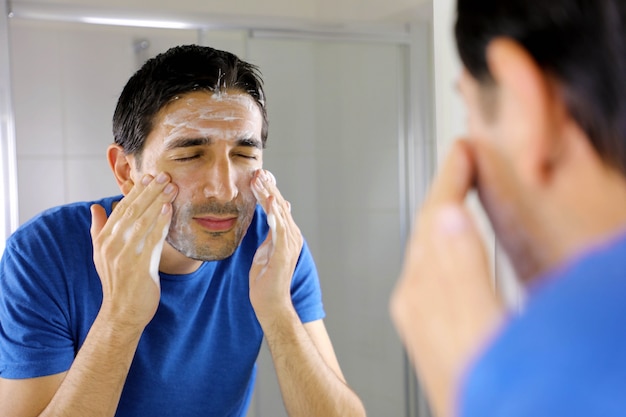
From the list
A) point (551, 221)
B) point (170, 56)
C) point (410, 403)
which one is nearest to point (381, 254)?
point (410, 403)

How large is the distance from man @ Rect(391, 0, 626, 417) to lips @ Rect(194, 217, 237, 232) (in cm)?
69

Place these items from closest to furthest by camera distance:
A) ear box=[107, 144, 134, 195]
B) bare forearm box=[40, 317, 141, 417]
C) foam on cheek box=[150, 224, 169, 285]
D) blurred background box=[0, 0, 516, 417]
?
bare forearm box=[40, 317, 141, 417], foam on cheek box=[150, 224, 169, 285], ear box=[107, 144, 134, 195], blurred background box=[0, 0, 516, 417]

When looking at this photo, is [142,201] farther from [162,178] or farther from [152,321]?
[152,321]

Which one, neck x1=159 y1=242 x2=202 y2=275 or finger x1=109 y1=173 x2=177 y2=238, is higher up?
finger x1=109 y1=173 x2=177 y2=238

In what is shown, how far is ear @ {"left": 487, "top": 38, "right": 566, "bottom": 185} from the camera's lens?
1.05 ft

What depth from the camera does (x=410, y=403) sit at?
193 centimetres

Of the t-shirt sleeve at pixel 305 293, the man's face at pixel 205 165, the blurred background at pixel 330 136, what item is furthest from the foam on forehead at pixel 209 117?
A: the blurred background at pixel 330 136

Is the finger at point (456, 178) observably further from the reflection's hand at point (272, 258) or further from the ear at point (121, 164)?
the ear at point (121, 164)

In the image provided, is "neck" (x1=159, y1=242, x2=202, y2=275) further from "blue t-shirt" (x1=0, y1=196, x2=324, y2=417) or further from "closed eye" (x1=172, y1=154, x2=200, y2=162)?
"closed eye" (x1=172, y1=154, x2=200, y2=162)

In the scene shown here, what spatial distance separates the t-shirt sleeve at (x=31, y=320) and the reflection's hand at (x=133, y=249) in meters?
0.08

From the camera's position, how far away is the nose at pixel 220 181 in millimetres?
1028

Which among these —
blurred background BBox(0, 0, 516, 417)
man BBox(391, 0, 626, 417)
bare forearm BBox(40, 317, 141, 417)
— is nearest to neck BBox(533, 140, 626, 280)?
man BBox(391, 0, 626, 417)

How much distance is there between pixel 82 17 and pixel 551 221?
1.42 meters

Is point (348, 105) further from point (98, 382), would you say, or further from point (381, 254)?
point (98, 382)
